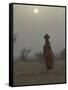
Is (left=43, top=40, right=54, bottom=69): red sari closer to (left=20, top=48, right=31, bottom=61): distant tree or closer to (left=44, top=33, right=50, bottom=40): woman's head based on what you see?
(left=44, top=33, right=50, bottom=40): woman's head

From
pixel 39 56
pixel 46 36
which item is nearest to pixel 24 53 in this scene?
pixel 39 56

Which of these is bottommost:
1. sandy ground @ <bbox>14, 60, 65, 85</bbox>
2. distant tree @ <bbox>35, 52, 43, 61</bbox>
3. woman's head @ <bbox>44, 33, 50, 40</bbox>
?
sandy ground @ <bbox>14, 60, 65, 85</bbox>

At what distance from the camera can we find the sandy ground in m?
2.14

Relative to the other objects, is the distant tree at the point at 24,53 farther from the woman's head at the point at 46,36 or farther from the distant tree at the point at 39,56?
the woman's head at the point at 46,36

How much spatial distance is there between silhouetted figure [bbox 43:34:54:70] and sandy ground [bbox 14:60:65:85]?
0.04 meters

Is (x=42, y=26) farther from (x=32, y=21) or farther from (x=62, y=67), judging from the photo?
(x=62, y=67)

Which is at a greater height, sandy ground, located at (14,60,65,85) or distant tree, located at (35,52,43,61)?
distant tree, located at (35,52,43,61)

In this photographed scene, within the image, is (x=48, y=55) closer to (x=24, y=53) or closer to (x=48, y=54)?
(x=48, y=54)

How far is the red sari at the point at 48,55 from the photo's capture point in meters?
2.25

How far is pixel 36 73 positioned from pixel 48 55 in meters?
0.20

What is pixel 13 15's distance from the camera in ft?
6.95

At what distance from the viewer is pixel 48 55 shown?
7.39ft

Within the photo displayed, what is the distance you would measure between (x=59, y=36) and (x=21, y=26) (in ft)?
1.26

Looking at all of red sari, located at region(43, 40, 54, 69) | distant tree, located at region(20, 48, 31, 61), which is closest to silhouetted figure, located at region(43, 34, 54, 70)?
red sari, located at region(43, 40, 54, 69)
